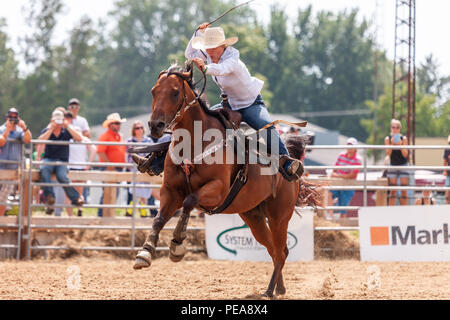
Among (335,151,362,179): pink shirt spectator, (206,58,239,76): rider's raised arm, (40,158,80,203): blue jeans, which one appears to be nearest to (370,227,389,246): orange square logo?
(335,151,362,179): pink shirt spectator

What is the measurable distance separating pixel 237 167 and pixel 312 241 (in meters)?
4.72

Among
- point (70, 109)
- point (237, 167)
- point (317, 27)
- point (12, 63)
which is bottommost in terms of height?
point (237, 167)

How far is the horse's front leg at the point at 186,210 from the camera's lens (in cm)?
632

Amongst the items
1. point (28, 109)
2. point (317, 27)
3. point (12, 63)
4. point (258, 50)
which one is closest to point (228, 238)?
point (28, 109)

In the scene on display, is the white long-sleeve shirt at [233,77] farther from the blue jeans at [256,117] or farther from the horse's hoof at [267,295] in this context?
the horse's hoof at [267,295]

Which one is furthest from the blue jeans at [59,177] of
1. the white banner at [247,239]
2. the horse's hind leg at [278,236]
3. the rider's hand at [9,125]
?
the horse's hind leg at [278,236]

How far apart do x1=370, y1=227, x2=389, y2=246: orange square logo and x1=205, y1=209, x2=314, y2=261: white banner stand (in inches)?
38.0

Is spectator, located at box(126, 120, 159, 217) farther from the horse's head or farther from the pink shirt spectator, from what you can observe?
the horse's head

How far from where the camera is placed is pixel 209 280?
355 inches

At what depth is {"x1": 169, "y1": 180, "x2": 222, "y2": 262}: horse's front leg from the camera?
632 centimetres

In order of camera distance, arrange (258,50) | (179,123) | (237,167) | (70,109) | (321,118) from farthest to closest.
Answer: (321,118)
(258,50)
(70,109)
(237,167)
(179,123)

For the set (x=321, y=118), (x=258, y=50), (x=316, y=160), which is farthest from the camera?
(x=321, y=118)

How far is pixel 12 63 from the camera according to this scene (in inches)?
2018
